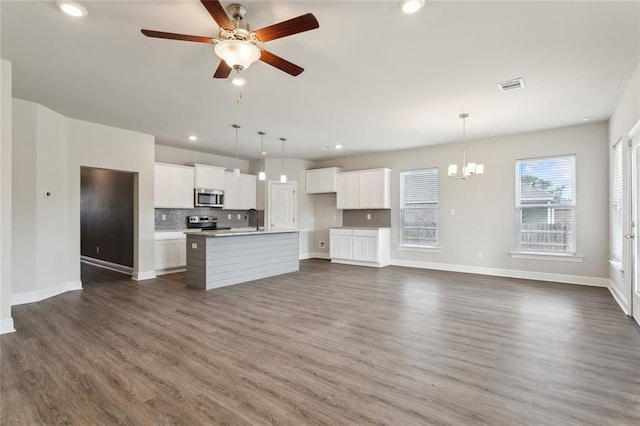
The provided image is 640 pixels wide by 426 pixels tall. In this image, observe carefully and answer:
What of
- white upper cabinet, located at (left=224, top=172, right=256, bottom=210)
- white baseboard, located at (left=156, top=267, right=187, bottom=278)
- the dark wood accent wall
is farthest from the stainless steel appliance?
the dark wood accent wall

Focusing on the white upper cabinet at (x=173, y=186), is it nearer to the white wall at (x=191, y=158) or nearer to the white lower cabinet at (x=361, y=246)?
the white wall at (x=191, y=158)

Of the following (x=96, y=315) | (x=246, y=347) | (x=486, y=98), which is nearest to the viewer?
(x=246, y=347)

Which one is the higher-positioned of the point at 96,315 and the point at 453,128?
the point at 453,128

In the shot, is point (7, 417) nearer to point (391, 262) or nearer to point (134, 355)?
point (134, 355)

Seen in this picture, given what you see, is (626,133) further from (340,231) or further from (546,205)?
(340,231)

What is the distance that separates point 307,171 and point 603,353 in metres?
7.13

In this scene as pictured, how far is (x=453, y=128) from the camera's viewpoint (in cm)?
564

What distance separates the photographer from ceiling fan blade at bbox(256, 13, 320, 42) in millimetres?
2035

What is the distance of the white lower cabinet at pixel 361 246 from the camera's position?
7336mm

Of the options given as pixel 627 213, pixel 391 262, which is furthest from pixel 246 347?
pixel 391 262

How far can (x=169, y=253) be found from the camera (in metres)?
6.57

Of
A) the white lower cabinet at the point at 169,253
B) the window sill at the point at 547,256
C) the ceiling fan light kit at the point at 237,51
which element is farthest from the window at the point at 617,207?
the white lower cabinet at the point at 169,253

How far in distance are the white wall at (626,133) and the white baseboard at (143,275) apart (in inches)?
289

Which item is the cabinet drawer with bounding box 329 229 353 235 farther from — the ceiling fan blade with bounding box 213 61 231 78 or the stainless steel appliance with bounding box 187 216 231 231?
the ceiling fan blade with bounding box 213 61 231 78
